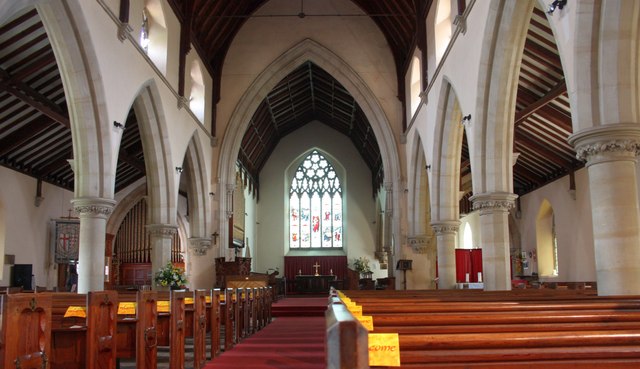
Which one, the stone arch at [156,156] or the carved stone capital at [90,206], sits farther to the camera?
the stone arch at [156,156]

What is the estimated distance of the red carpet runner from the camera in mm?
6035

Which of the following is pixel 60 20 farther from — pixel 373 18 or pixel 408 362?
pixel 373 18

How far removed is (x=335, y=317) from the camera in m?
1.41

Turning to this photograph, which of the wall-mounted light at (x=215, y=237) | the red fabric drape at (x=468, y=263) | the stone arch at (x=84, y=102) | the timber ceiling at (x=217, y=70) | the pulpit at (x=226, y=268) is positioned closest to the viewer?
the stone arch at (x=84, y=102)

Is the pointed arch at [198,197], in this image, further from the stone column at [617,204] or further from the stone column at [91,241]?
the stone column at [617,204]

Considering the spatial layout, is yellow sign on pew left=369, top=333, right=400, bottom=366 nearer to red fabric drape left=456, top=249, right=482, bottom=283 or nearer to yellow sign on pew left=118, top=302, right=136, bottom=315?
yellow sign on pew left=118, top=302, right=136, bottom=315

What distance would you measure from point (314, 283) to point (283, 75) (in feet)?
27.0

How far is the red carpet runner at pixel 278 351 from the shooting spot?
604 cm

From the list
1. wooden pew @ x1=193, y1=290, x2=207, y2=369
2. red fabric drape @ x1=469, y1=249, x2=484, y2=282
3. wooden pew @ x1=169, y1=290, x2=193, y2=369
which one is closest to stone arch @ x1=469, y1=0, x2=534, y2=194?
wooden pew @ x1=193, y1=290, x2=207, y2=369

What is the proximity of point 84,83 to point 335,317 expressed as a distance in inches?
376

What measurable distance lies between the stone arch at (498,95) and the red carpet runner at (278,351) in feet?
12.3

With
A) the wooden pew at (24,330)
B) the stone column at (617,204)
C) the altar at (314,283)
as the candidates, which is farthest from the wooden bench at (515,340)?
the altar at (314,283)

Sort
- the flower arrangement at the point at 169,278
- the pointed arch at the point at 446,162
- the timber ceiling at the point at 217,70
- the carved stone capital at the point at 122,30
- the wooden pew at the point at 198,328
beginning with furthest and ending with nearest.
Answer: the pointed arch at the point at 446,162, the flower arrangement at the point at 169,278, the timber ceiling at the point at 217,70, the carved stone capital at the point at 122,30, the wooden pew at the point at 198,328

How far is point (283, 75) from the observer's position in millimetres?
19234
